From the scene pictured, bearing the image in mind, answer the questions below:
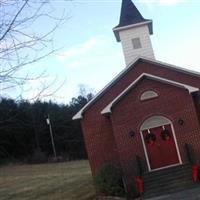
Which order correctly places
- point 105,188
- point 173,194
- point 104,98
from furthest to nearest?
point 104,98 < point 105,188 < point 173,194

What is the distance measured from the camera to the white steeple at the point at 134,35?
2842 cm

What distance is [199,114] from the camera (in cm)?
2508

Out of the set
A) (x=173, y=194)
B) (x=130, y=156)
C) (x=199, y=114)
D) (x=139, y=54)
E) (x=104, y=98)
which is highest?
(x=139, y=54)

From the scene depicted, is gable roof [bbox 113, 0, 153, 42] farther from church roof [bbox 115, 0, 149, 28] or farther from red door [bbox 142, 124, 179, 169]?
red door [bbox 142, 124, 179, 169]

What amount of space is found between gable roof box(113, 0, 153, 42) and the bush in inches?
371

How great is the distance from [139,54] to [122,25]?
2.15 m

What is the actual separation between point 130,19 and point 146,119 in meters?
7.60

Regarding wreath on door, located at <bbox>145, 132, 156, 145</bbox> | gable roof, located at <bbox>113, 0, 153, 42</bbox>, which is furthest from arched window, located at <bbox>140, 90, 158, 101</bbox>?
gable roof, located at <bbox>113, 0, 153, 42</bbox>

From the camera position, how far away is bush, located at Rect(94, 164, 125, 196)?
22688 millimetres

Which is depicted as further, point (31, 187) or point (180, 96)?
point (31, 187)

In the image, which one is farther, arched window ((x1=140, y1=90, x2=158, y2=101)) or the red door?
arched window ((x1=140, y1=90, x2=158, y2=101))

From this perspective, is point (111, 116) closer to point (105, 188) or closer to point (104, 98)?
point (104, 98)

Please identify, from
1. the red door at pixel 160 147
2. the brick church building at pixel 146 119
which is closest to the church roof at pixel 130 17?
the brick church building at pixel 146 119

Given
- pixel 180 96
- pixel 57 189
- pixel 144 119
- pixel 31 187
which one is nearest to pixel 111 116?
pixel 144 119
